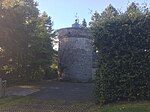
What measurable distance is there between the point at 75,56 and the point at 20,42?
758cm

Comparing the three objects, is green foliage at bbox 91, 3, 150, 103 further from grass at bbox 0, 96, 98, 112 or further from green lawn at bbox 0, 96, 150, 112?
grass at bbox 0, 96, 98, 112

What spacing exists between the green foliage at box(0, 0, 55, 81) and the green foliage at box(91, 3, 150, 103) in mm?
13322

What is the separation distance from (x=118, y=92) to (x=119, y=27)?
8.76 feet

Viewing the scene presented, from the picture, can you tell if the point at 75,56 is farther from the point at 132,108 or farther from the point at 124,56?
the point at 132,108

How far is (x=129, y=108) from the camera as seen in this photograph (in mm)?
12273

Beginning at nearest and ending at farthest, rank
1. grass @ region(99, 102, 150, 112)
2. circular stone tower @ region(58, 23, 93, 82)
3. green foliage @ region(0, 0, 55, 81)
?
grass @ region(99, 102, 150, 112), green foliage @ region(0, 0, 55, 81), circular stone tower @ region(58, 23, 93, 82)

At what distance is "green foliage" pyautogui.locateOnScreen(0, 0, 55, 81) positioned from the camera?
87.0 ft

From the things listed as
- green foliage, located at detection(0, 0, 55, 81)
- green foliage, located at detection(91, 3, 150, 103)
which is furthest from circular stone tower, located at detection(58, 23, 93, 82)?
green foliage, located at detection(91, 3, 150, 103)

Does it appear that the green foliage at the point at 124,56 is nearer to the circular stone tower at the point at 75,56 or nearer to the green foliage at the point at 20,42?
the green foliage at the point at 20,42

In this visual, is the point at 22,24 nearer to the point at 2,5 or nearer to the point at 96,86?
the point at 2,5

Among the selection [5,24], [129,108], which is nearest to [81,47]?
[5,24]

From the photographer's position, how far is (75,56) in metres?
33.8

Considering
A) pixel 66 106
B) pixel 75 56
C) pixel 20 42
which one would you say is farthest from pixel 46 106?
pixel 75 56

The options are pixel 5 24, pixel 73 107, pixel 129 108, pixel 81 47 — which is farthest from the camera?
pixel 81 47
